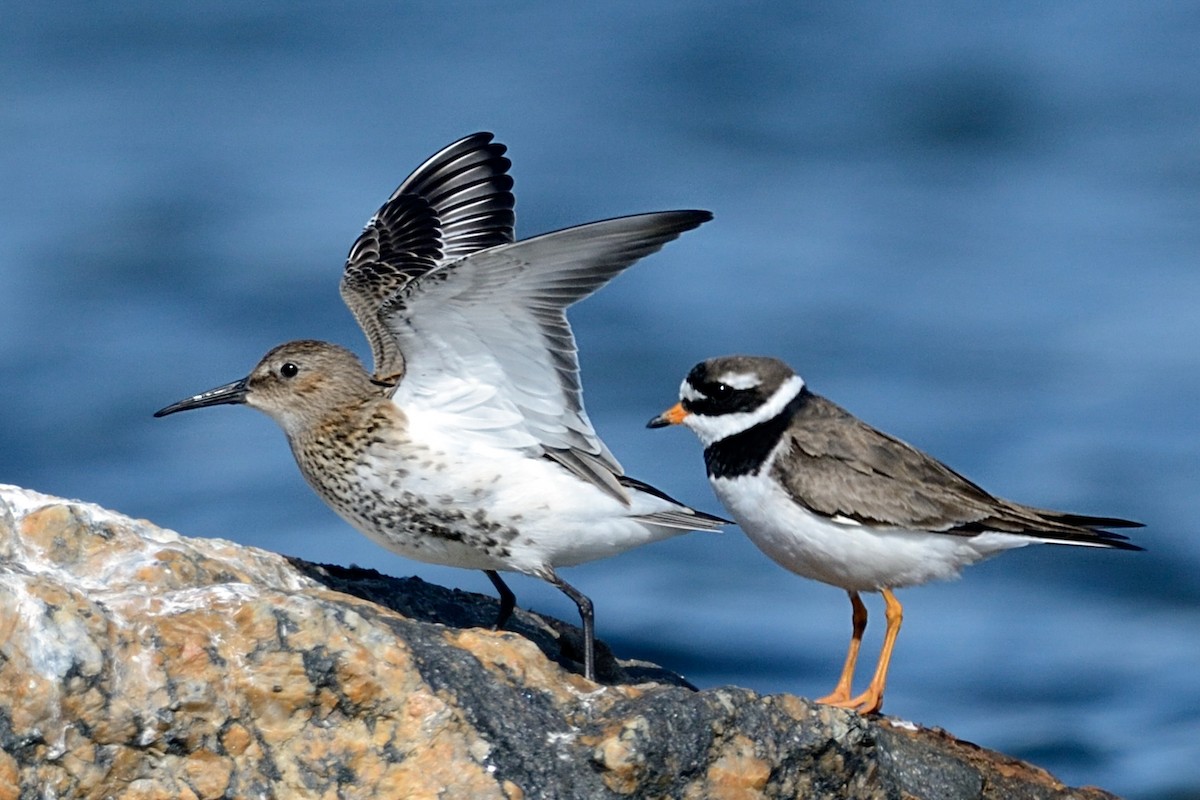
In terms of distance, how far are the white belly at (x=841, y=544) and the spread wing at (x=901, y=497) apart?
0.05 metres

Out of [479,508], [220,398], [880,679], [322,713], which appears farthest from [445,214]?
[322,713]

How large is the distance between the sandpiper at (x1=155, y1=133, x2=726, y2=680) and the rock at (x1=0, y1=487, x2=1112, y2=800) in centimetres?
144

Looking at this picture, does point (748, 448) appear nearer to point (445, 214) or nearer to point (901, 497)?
point (901, 497)

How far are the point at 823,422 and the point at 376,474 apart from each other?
7.07 feet

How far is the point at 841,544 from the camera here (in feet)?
25.5

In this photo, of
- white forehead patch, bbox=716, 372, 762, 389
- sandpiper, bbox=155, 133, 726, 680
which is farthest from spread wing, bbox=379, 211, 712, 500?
white forehead patch, bbox=716, 372, 762, 389

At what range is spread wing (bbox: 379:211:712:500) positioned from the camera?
7.00 metres

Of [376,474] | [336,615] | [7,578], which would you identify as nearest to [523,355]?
[376,474]

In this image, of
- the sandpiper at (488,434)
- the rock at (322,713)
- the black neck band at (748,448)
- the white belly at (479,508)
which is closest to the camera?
the rock at (322,713)

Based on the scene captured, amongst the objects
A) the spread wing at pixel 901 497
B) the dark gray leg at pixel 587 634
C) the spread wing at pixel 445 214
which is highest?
the spread wing at pixel 445 214

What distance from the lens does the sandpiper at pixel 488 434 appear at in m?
7.18

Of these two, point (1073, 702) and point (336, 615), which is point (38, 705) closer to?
point (336, 615)

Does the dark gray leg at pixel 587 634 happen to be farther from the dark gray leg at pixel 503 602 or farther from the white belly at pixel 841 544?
the white belly at pixel 841 544

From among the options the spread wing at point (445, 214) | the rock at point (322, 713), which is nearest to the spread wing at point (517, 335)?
the rock at point (322, 713)
